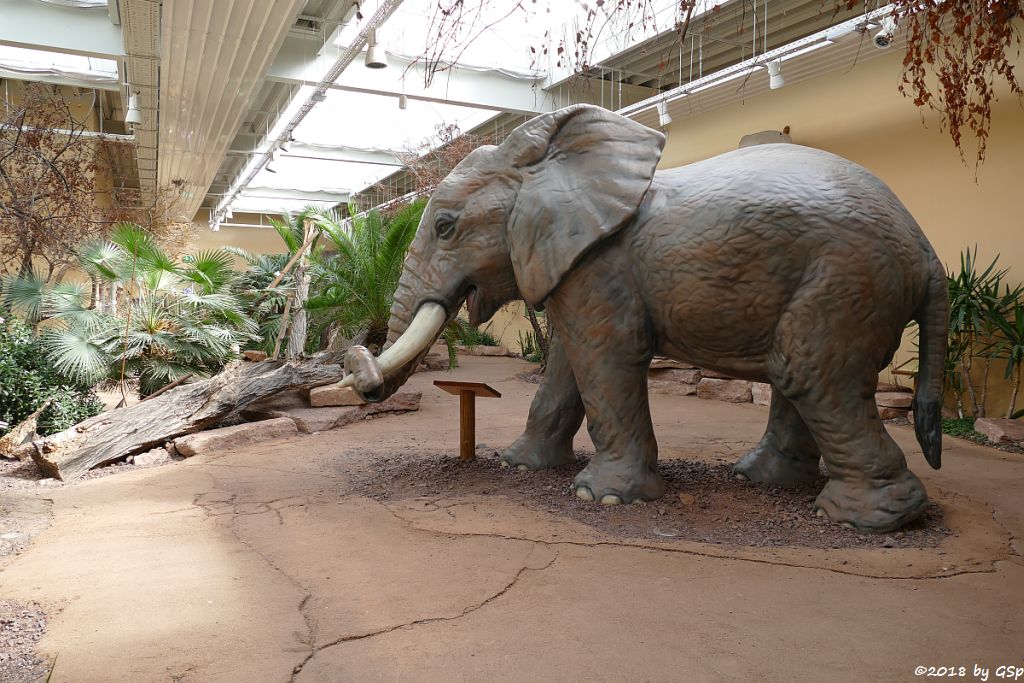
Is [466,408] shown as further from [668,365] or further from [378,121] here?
[378,121]

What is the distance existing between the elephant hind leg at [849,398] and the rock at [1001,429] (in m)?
3.78

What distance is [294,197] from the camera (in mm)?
22062

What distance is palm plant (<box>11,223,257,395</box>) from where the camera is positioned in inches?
306

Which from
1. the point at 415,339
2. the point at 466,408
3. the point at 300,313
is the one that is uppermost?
the point at 415,339

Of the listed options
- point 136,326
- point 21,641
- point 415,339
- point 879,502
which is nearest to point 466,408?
point 415,339

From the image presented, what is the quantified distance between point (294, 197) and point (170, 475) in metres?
18.1

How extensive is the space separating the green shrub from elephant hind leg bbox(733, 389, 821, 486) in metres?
6.38

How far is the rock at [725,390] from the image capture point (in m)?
9.17

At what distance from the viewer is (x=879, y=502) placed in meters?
3.49

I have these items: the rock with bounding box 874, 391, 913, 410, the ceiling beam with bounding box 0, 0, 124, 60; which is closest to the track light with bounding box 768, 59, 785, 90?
the rock with bounding box 874, 391, 913, 410

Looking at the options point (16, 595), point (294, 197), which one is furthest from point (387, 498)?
point (294, 197)

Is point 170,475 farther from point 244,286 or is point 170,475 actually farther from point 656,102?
point 244,286

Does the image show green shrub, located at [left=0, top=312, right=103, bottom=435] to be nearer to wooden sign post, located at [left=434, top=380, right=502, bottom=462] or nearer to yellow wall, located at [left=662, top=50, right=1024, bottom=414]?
wooden sign post, located at [left=434, top=380, right=502, bottom=462]

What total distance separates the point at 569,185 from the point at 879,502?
213cm
